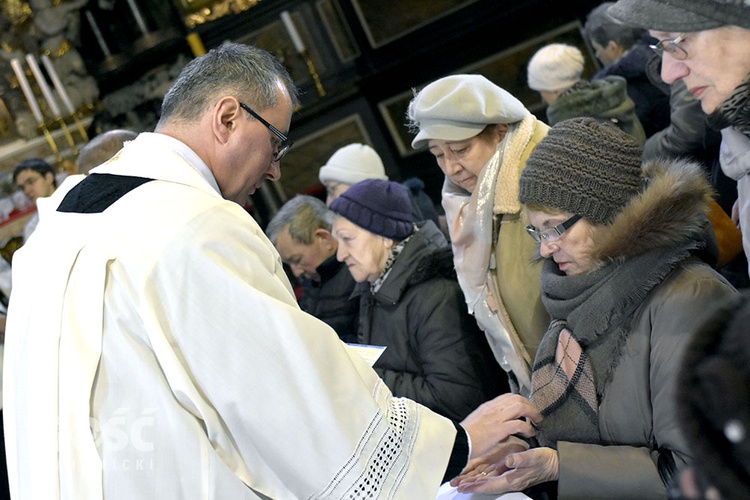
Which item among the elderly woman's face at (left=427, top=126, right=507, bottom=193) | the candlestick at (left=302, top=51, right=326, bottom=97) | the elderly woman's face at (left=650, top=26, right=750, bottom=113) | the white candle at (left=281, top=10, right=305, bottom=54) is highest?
the white candle at (left=281, top=10, right=305, bottom=54)

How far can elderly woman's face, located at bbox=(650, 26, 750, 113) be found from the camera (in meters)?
1.86

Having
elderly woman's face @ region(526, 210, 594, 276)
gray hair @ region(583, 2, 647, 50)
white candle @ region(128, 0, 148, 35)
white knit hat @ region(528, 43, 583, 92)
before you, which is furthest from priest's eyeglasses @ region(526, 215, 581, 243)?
white candle @ region(128, 0, 148, 35)

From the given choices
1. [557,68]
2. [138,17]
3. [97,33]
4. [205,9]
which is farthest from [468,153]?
[97,33]

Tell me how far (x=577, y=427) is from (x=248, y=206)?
198 inches

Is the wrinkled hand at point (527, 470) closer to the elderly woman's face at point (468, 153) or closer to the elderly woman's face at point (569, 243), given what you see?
the elderly woman's face at point (569, 243)

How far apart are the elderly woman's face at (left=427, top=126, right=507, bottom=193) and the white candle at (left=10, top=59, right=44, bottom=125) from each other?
12.3ft

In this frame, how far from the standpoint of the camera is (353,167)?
4.92m

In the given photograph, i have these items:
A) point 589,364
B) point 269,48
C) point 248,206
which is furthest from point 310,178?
point 589,364

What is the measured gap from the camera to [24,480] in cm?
213

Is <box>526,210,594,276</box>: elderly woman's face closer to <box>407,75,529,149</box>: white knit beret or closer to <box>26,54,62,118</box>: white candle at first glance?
<box>407,75,529,149</box>: white knit beret

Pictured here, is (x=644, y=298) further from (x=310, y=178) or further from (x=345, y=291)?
(x=310, y=178)

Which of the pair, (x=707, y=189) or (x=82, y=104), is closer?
(x=707, y=189)

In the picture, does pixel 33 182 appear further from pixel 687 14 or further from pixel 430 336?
pixel 687 14

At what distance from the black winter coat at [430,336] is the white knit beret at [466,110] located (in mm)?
550
